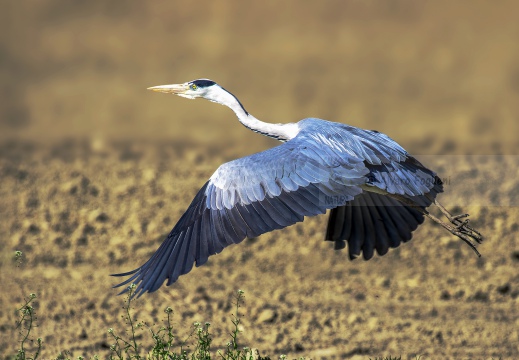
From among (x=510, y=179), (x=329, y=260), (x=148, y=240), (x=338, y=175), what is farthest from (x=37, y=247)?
(x=510, y=179)

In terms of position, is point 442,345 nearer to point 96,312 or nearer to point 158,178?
point 96,312

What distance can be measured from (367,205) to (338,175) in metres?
1.25

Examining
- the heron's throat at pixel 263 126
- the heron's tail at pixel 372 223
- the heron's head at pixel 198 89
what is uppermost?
the heron's head at pixel 198 89

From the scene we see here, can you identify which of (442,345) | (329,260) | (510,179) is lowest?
(442,345)

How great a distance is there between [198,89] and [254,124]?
1.78ft

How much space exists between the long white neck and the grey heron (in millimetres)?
23

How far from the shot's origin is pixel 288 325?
8.02 m

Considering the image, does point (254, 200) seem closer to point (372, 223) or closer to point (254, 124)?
point (254, 124)

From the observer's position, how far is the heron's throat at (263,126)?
24.2 feet

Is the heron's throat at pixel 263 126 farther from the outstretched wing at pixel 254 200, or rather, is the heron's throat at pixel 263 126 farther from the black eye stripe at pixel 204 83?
the outstretched wing at pixel 254 200

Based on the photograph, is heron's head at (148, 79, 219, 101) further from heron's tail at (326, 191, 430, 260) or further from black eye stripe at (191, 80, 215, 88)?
heron's tail at (326, 191, 430, 260)

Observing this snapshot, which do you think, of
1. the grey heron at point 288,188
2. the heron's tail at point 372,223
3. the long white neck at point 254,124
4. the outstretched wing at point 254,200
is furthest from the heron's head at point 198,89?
the outstretched wing at point 254,200

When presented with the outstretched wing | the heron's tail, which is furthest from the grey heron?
the heron's tail

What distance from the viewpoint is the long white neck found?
7.39 metres
